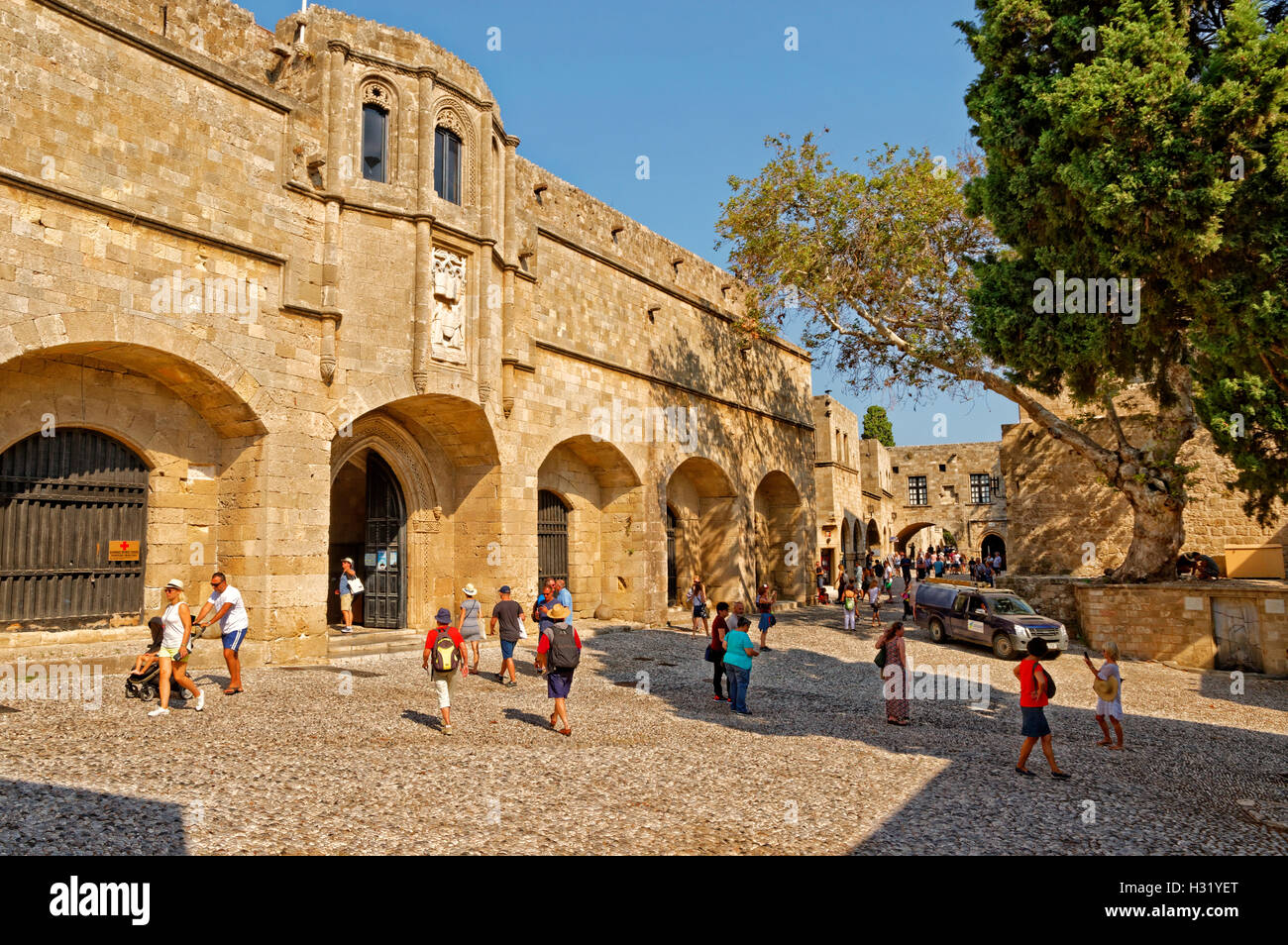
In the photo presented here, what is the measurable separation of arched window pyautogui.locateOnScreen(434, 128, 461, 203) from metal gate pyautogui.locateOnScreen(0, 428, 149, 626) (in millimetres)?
7071

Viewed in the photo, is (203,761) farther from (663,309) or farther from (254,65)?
(663,309)

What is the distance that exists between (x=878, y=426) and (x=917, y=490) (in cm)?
561

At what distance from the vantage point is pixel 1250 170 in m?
9.52

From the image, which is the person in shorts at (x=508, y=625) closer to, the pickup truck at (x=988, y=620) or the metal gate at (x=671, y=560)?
the pickup truck at (x=988, y=620)

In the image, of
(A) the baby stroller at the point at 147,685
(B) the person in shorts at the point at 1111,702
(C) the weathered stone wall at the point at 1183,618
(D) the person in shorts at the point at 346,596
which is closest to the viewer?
(A) the baby stroller at the point at 147,685

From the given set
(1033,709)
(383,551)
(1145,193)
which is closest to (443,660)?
(1033,709)

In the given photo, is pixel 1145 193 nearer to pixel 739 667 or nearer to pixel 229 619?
pixel 739 667

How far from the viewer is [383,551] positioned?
622 inches

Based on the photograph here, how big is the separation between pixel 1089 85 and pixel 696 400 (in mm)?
12758

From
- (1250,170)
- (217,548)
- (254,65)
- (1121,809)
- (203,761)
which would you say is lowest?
(1121,809)

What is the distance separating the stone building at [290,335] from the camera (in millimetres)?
10320

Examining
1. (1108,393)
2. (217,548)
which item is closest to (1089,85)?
(1108,393)

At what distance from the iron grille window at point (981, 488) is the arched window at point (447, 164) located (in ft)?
136

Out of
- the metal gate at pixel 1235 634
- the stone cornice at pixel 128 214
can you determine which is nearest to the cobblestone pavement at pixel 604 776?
the metal gate at pixel 1235 634
